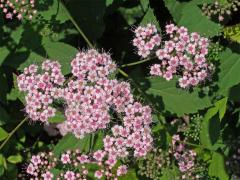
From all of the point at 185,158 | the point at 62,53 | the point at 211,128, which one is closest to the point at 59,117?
the point at 62,53

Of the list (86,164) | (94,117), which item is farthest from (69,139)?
(94,117)

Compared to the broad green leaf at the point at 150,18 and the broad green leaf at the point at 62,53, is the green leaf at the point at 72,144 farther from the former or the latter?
the broad green leaf at the point at 150,18

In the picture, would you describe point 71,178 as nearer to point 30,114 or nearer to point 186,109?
point 30,114

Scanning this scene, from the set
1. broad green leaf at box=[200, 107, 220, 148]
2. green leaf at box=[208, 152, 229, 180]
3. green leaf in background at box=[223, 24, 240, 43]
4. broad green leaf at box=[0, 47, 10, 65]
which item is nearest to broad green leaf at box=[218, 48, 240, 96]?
green leaf in background at box=[223, 24, 240, 43]

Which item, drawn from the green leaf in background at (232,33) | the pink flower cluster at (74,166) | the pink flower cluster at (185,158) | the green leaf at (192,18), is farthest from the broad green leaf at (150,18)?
the pink flower cluster at (74,166)

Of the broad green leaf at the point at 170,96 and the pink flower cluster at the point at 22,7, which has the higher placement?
the pink flower cluster at the point at 22,7

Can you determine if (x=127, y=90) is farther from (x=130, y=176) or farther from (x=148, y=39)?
(x=130, y=176)
